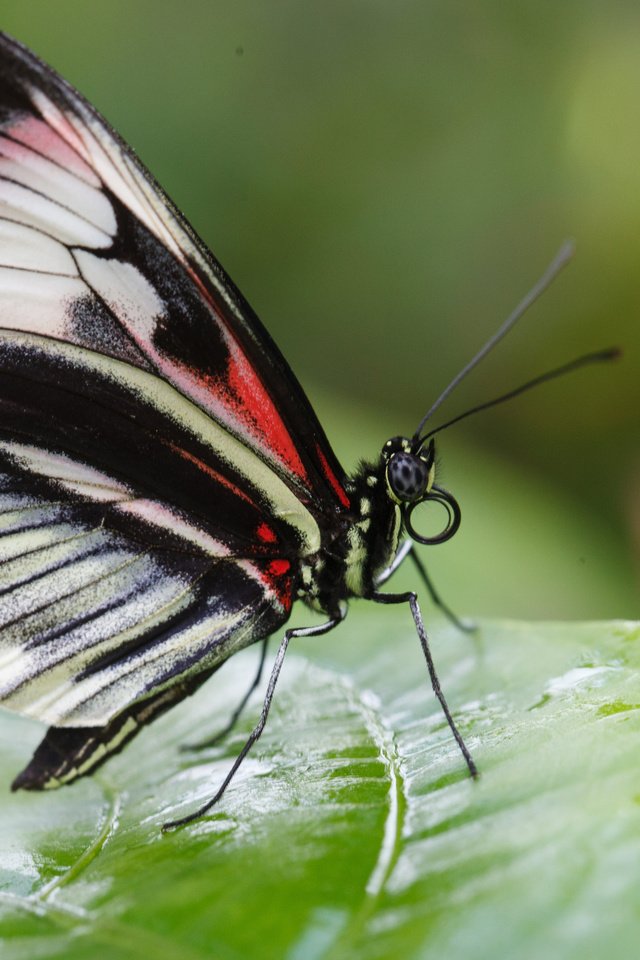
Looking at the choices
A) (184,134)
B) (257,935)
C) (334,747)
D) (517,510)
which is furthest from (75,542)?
(184,134)

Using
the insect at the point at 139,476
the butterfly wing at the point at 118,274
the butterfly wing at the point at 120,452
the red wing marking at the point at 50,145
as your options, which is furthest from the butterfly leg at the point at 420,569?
the red wing marking at the point at 50,145

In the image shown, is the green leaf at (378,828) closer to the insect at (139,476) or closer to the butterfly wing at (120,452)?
the insect at (139,476)

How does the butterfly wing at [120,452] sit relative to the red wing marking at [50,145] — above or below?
below

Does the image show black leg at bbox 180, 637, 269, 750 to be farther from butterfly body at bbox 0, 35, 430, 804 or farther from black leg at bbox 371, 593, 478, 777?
black leg at bbox 371, 593, 478, 777

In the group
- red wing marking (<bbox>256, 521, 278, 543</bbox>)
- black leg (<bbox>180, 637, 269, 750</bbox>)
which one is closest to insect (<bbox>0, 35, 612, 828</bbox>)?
red wing marking (<bbox>256, 521, 278, 543</bbox>)

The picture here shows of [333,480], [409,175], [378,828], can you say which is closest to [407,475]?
[333,480]

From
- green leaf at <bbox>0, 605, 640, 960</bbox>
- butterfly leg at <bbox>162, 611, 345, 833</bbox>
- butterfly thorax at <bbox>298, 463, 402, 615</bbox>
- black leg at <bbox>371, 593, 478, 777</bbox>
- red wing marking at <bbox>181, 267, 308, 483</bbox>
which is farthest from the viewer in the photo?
butterfly thorax at <bbox>298, 463, 402, 615</bbox>
